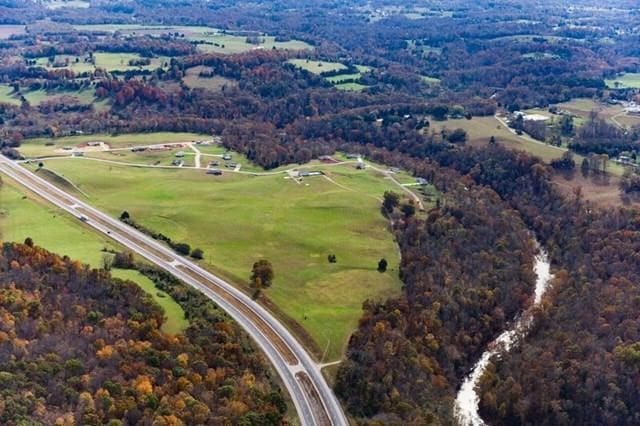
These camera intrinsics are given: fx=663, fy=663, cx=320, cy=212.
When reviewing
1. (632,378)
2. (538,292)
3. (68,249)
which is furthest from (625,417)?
(68,249)

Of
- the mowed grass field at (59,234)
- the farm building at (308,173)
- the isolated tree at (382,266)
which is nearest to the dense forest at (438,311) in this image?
the isolated tree at (382,266)

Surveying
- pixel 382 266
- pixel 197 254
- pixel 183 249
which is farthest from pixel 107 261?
pixel 382 266

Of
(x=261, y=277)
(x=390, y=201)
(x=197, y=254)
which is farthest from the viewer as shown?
(x=390, y=201)

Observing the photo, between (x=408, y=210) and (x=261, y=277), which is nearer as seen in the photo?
→ (x=261, y=277)

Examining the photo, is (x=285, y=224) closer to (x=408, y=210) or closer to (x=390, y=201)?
(x=390, y=201)

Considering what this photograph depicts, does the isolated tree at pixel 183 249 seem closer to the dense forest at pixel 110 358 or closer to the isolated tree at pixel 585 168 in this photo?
the dense forest at pixel 110 358

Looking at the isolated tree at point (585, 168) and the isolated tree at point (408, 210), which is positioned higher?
the isolated tree at point (585, 168)
